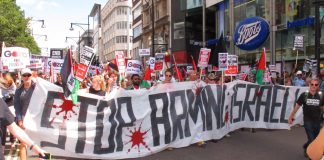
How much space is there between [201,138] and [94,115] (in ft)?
8.55

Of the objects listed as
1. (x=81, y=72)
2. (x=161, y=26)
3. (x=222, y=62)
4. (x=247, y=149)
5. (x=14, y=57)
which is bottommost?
(x=247, y=149)

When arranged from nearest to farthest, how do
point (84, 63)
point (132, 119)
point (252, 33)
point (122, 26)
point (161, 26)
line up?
point (132, 119)
point (84, 63)
point (252, 33)
point (161, 26)
point (122, 26)

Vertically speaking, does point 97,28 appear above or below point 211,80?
above

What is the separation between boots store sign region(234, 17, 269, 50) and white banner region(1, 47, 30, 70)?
16772 mm

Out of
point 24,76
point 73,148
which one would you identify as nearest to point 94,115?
point 73,148

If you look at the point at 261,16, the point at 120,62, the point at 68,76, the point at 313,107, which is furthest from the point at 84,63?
the point at 261,16

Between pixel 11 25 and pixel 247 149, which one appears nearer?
pixel 247 149

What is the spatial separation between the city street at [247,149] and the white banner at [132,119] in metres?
0.24

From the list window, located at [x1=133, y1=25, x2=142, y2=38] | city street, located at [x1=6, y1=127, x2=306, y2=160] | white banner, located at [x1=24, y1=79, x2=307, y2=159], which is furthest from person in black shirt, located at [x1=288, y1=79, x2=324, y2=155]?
window, located at [x1=133, y1=25, x2=142, y2=38]

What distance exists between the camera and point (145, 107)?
8844 mm

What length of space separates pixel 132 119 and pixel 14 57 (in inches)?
226

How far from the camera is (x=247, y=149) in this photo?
921 cm

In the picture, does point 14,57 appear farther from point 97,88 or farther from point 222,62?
point 222,62

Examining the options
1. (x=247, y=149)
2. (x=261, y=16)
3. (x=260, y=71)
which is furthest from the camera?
(x=261, y=16)
